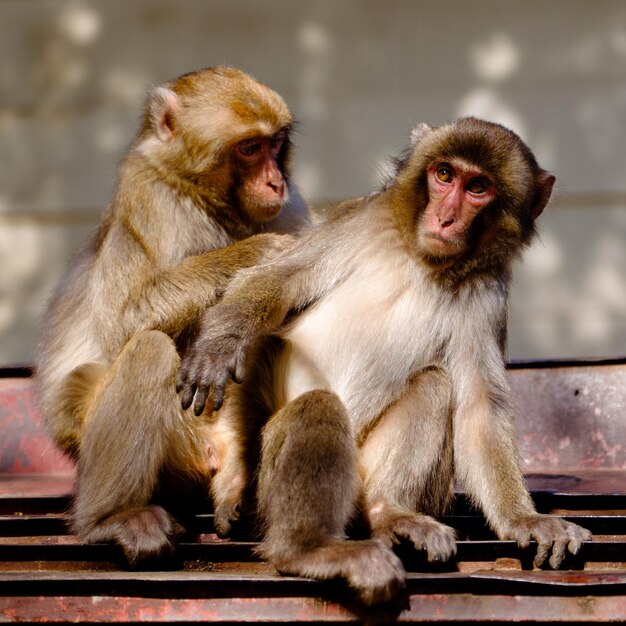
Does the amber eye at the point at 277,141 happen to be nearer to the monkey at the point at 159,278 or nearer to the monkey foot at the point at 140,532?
the monkey at the point at 159,278

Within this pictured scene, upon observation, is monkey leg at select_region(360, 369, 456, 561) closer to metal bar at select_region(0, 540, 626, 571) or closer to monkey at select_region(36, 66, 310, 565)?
metal bar at select_region(0, 540, 626, 571)

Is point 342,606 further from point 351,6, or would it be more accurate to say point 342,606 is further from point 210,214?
point 351,6

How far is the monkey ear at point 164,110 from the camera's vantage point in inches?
194

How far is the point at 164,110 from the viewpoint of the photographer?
4.94 meters

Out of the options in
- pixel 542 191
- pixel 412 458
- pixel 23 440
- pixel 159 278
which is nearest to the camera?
pixel 412 458

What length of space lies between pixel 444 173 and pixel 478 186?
0.12 metres

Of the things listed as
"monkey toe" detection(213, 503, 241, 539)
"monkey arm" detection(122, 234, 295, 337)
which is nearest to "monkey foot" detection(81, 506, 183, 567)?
"monkey toe" detection(213, 503, 241, 539)

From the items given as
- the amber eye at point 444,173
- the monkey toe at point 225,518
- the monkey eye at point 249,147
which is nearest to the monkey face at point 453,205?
the amber eye at point 444,173

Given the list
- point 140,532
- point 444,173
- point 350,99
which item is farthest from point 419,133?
point 350,99

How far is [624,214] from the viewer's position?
7.78m

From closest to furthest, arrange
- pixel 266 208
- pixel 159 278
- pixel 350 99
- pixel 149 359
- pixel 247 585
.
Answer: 1. pixel 247 585
2. pixel 149 359
3. pixel 159 278
4. pixel 266 208
5. pixel 350 99

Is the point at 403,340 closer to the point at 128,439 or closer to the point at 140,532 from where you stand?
the point at 128,439

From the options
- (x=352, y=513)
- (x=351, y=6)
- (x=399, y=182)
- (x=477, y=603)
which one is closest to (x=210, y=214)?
(x=399, y=182)

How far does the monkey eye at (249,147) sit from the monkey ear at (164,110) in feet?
0.96
